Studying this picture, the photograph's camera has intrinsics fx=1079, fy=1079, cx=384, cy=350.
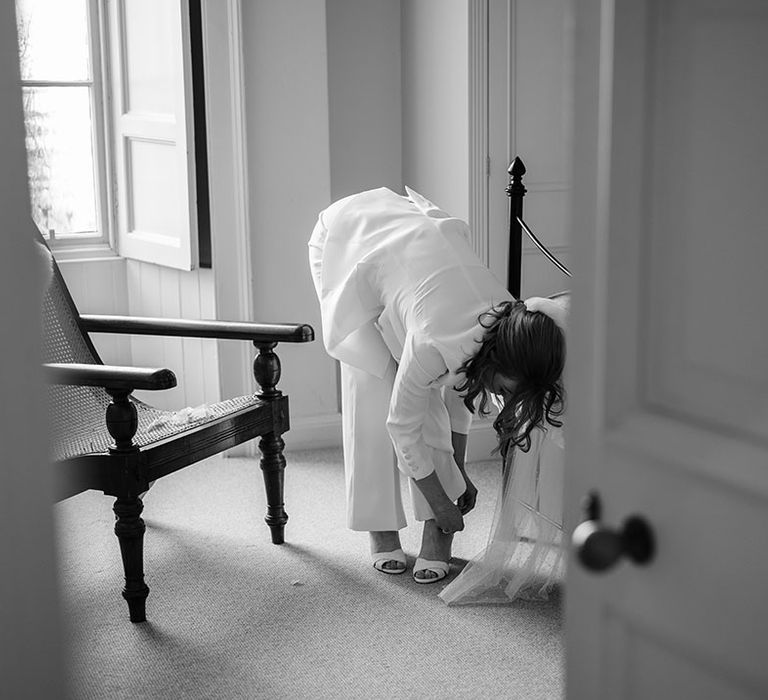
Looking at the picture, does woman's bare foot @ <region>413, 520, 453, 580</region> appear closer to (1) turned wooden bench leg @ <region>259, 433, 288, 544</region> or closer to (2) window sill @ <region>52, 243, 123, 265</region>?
(1) turned wooden bench leg @ <region>259, 433, 288, 544</region>

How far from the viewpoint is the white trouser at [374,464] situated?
9.84 ft

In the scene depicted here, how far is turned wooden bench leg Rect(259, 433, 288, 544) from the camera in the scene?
3221mm

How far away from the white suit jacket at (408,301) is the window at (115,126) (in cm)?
118

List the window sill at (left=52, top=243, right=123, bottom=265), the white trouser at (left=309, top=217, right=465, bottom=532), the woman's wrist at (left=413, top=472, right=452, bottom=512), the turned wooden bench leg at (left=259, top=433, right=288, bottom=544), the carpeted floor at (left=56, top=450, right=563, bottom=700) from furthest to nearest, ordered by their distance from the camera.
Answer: the window sill at (left=52, top=243, right=123, bottom=265)
the turned wooden bench leg at (left=259, top=433, right=288, bottom=544)
the white trouser at (left=309, top=217, right=465, bottom=532)
the woman's wrist at (left=413, top=472, right=452, bottom=512)
the carpeted floor at (left=56, top=450, right=563, bottom=700)

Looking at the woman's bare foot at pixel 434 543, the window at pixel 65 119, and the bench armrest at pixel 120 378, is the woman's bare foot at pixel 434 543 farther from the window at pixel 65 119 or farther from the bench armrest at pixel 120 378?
the window at pixel 65 119

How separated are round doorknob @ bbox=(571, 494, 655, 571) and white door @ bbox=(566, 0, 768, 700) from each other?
0.01 meters

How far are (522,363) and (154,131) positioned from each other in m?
2.14

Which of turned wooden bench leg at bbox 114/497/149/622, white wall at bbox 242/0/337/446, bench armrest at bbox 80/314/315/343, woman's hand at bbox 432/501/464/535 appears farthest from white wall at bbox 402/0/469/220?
turned wooden bench leg at bbox 114/497/149/622

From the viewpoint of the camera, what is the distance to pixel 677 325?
1.14 meters

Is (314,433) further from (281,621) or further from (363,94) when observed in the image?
(281,621)

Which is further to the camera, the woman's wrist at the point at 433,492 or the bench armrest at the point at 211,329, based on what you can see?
the bench armrest at the point at 211,329

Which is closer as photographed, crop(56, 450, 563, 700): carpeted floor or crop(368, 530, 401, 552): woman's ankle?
crop(56, 450, 563, 700): carpeted floor

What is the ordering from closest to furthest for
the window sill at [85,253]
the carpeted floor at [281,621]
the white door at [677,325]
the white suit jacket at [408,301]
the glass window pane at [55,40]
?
Result: the white door at [677,325], the carpeted floor at [281,621], the white suit jacket at [408,301], the glass window pane at [55,40], the window sill at [85,253]

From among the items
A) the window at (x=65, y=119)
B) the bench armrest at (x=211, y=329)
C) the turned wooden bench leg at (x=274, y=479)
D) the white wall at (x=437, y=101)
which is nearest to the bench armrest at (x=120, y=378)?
the bench armrest at (x=211, y=329)
